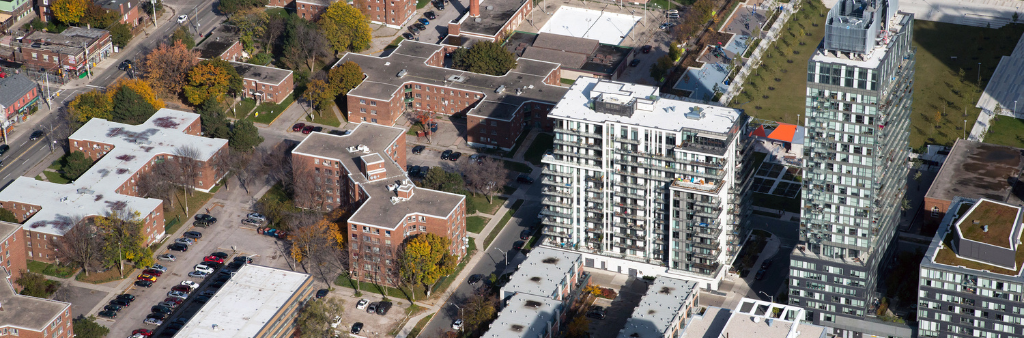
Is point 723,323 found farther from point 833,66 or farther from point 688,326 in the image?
point 833,66

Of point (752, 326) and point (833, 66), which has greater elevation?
point (833, 66)

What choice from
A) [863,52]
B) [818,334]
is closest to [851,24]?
[863,52]

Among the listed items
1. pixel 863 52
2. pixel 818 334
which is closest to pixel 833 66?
pixel 863 52

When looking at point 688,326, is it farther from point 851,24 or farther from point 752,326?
point 851,24

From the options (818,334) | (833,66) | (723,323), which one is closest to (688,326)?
(723,323)

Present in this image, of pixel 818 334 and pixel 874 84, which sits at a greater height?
pixel 874 84

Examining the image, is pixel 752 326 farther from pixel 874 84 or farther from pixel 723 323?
pixel 874 84

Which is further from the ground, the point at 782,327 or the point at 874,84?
the point at 874,84
